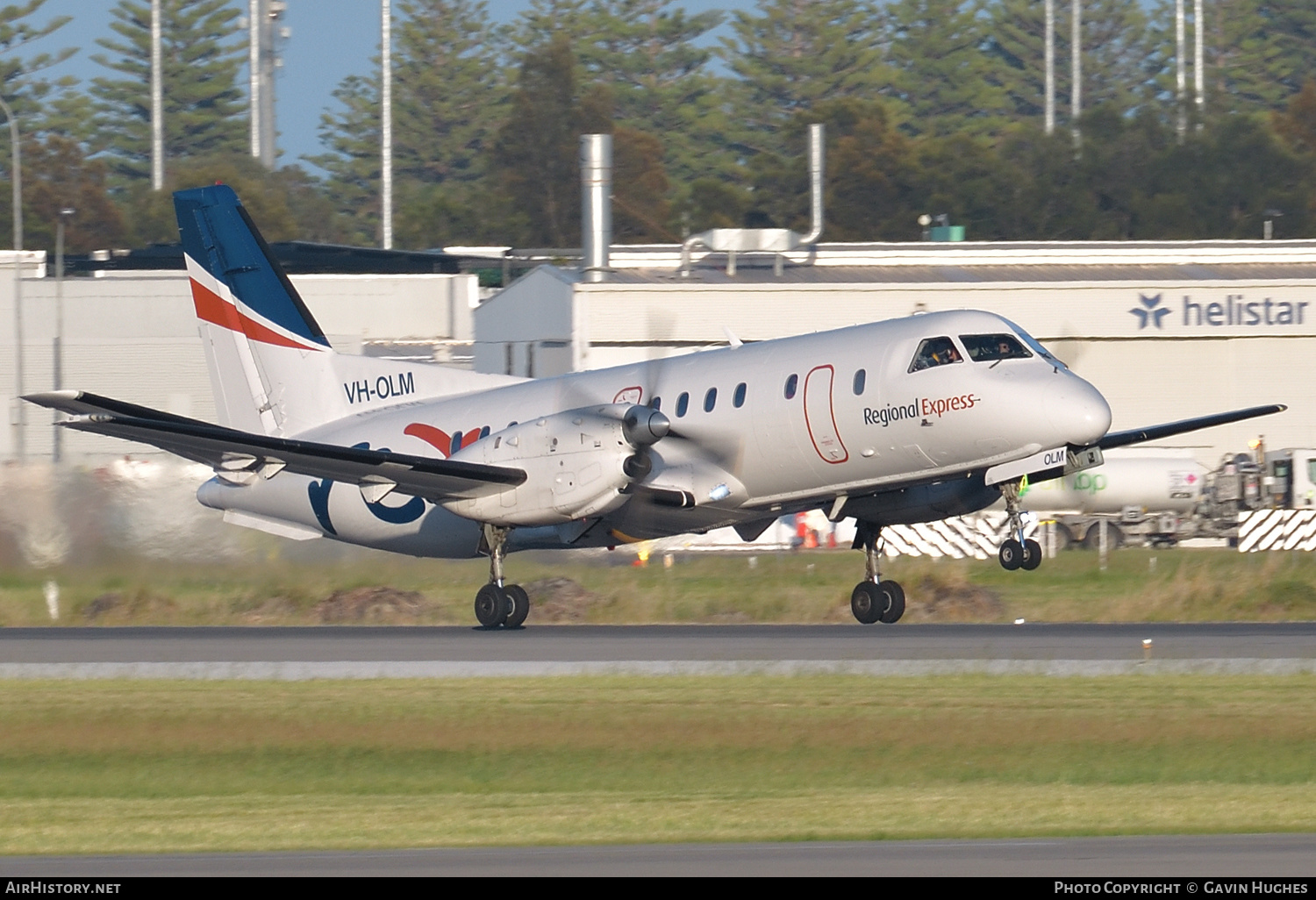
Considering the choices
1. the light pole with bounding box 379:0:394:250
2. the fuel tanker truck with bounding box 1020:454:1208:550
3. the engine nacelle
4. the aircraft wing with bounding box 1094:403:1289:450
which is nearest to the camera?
the engine nacelle

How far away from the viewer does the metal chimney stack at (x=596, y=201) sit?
4947 cm

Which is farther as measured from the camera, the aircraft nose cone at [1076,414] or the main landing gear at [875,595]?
the main landing gear at [875,595]

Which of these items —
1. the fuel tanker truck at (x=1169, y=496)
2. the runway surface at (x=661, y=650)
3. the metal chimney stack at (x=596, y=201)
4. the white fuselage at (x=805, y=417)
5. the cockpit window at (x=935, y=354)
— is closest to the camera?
the runway surface at (x=661, y=650)

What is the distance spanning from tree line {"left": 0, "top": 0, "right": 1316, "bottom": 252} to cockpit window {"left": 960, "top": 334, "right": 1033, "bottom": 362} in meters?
72.9

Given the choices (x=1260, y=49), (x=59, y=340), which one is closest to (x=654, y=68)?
(x=1260, y=49)

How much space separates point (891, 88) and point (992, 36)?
10568mm

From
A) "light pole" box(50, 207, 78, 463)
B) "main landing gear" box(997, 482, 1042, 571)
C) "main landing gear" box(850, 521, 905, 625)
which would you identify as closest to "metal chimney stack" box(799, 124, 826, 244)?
"light pole" box(50, 207, 78, 463)

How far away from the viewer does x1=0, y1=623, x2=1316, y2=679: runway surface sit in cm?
1927

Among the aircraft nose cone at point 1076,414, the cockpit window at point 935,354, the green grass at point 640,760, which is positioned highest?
the cockpit window at point 935,354

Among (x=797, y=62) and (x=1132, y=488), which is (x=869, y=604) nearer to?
(x=1132, y=488)

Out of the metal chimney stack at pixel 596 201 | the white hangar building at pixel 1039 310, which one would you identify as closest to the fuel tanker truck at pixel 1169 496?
the white hangar building at pixel 1039 310

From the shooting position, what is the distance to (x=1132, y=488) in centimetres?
4791

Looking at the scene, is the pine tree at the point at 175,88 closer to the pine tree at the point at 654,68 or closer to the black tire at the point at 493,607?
the pine tree at the point at 654,68

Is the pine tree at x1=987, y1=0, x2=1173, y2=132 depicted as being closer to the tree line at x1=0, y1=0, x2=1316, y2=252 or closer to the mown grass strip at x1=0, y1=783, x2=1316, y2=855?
the tree line at x1=0, y1=0, x2=1316, y2=252
